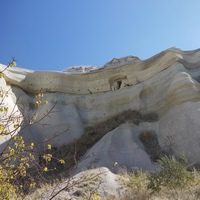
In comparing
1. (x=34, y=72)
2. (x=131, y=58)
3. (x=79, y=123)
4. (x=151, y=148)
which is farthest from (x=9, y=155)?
(x=131, y=58)

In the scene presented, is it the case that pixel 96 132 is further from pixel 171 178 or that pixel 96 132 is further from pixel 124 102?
pixel 171 178

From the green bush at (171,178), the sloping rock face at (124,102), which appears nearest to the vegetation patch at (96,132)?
the sloping rock face at (124,102)

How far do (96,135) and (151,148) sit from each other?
4.04 meters

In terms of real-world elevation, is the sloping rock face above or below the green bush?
above

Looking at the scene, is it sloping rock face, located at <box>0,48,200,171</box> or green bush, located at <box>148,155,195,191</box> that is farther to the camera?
sloping rock face, located at <box>0,48,200,171</box>

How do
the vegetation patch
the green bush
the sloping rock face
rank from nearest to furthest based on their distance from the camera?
the green bush < the sloping rock face < the vegetation patch

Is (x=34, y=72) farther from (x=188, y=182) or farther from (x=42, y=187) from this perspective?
(x=188, y=182)

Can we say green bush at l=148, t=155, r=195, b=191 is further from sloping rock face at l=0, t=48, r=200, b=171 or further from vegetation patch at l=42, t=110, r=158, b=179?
vegetation patch at l=42, t=110, r=158, b=179

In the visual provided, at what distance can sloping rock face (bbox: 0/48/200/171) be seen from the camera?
13.3 metres

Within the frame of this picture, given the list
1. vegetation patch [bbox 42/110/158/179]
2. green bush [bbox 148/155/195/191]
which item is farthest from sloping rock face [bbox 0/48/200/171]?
green bush [bbox 148/155/195/191]

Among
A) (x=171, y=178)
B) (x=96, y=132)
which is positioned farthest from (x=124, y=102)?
(x=171, y=178)

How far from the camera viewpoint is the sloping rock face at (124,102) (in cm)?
1333

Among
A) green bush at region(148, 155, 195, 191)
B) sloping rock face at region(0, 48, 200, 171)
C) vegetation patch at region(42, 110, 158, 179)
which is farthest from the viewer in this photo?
vegetation patch at region(42, 110, 158, 179)

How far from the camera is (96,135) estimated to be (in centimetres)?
1692
